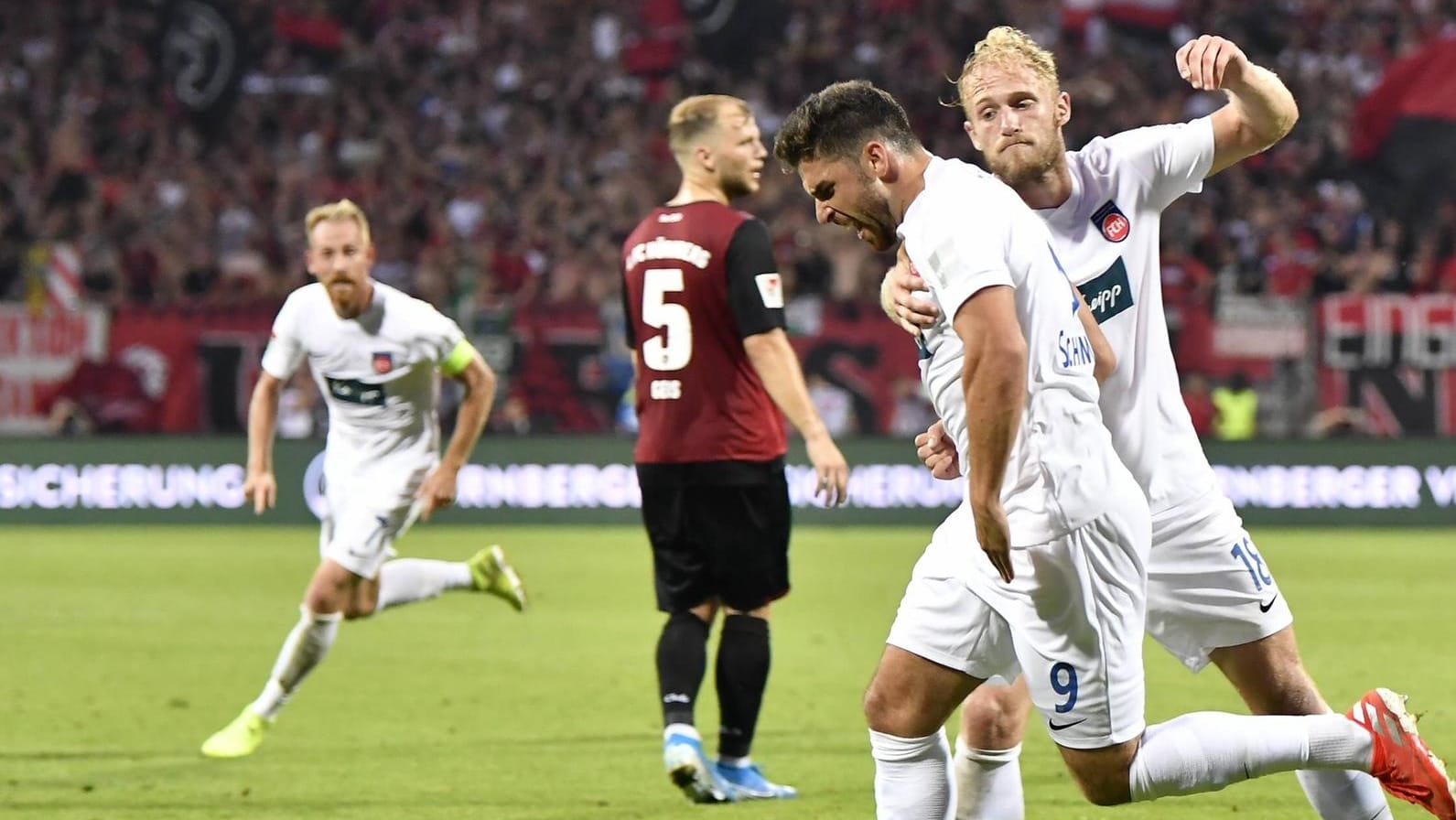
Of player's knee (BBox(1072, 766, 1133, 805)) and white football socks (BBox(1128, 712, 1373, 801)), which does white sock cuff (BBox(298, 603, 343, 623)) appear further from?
white football socks (BBox(1128, 712, 1373, 801))

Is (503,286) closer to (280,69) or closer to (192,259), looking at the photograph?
(192,259)

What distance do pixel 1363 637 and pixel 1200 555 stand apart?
20.8ft

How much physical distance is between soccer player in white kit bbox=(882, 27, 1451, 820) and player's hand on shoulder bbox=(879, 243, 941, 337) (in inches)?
15.0

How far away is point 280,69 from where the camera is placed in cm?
2559

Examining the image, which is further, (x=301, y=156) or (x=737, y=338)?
(x=301, y=156)

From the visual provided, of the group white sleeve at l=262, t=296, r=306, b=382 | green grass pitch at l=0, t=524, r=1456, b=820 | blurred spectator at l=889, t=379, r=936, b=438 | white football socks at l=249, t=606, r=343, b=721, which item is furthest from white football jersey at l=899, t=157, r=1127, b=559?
blurred spectator at l=889, t=379, r=936, b=438

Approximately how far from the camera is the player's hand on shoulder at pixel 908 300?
4352 millimetres

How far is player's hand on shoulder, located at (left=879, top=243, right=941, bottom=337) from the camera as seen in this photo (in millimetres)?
4352

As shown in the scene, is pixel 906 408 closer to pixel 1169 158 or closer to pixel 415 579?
pixel 415 579

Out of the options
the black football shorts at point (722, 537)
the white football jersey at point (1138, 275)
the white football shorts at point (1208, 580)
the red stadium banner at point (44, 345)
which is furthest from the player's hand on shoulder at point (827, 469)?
the red stadium banner at point (44, 345)

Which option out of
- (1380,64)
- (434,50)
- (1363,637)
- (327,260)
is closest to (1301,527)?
(1363,637)

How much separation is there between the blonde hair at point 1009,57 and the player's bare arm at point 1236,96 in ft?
1.04

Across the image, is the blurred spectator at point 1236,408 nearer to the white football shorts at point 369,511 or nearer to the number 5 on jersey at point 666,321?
the white football shorts at point 369,511

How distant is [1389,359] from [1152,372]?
13.8m
